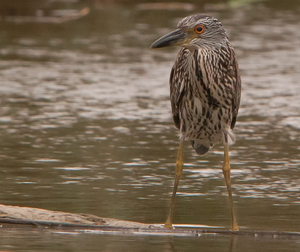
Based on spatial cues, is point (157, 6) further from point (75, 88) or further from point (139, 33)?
point (75, 88)

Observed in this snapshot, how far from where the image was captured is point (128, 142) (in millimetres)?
10023

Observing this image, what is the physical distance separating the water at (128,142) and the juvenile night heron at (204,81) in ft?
2.29

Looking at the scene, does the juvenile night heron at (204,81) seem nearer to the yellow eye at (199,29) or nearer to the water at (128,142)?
the yellow eye at (199,29)

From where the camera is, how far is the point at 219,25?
709 centimetres

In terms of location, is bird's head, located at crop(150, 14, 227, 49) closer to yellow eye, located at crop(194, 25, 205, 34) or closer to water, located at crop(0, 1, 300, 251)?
yellow eye, located at crop(194, 25, 205, 34)

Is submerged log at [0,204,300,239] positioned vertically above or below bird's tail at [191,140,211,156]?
below

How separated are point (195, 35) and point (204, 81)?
1.30ft

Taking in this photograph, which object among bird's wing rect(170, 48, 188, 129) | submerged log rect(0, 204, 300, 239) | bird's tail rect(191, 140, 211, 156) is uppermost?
bird's wing rect(170, 48, 188, 129)

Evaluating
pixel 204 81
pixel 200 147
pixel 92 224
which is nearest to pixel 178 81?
pixel 204 81

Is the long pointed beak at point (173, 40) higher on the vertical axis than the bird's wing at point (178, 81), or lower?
higher

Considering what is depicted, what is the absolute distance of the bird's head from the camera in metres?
6.91

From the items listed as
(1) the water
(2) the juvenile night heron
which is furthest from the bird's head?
(1) the water

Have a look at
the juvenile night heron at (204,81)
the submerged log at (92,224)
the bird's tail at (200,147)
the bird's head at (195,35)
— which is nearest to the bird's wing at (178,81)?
the juvenile night heron at (204,81)

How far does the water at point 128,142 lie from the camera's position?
6.97m
